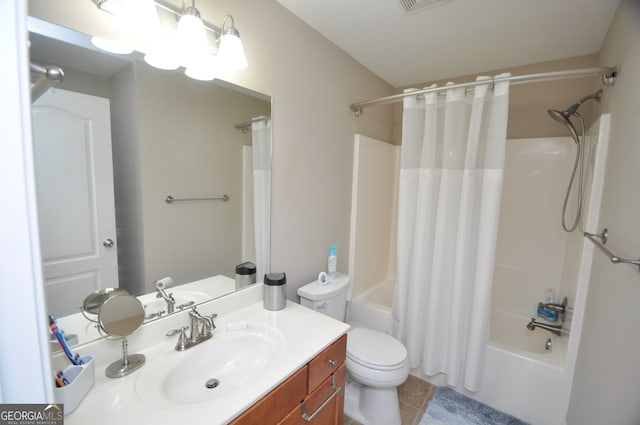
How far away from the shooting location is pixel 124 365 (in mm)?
930

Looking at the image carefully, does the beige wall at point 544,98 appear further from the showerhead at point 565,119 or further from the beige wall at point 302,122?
the beige wall at point 302,122

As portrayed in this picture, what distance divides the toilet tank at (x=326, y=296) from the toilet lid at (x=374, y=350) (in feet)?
0.59

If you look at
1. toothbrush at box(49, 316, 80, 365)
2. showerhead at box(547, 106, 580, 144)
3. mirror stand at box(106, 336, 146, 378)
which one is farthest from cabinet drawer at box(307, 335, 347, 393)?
showerhead at box(547, 106, 580, 144)

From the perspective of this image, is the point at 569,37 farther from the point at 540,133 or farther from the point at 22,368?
the point at 22,368

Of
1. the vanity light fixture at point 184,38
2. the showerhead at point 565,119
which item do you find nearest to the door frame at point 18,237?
the vanity light fixture at point 184,38

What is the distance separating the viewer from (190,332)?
3.73ft

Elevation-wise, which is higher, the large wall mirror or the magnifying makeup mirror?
the large wall mirror

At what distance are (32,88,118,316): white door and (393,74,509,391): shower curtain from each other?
1673 millimetres

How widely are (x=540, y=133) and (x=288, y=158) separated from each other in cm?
201

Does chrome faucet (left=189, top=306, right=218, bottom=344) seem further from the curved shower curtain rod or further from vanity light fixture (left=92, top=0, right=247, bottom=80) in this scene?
the curved shower curtain rod

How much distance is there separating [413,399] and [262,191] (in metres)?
1.74

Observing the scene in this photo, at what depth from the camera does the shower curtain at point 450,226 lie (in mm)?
1644

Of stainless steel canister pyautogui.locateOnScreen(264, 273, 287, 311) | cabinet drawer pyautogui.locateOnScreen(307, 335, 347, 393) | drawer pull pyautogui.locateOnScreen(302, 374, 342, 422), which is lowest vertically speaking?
drawer pull pyautogui.locateOnScreen(302, 374, 342, 422)

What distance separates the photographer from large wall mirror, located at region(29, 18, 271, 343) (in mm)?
860
